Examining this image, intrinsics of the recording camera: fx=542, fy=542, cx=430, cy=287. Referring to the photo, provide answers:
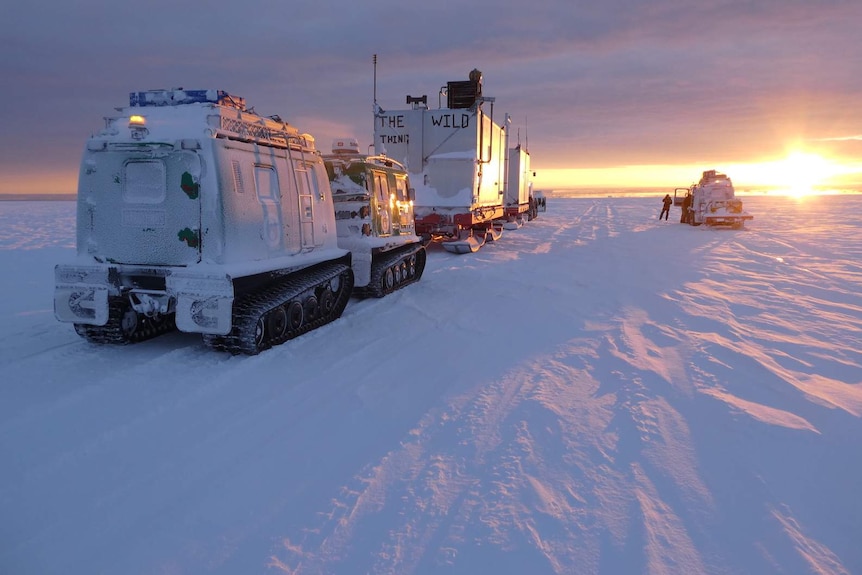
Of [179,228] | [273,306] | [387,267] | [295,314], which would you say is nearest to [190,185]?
[179,228]

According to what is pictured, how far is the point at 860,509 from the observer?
137 inches

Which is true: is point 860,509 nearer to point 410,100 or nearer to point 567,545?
point 567,545

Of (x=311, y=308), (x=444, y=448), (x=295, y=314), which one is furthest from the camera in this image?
(x=311, y=308)

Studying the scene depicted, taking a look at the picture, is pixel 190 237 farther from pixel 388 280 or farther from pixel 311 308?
pixel 388 280

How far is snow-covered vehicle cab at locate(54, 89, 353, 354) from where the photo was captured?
6.09 m

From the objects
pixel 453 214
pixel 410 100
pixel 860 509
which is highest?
pixel 410 100

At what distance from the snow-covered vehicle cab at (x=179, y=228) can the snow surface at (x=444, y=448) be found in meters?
0.49

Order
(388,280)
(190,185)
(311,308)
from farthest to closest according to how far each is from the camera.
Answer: (388,280) → (311,308) → (190,185)

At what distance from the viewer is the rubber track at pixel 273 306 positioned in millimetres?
6230

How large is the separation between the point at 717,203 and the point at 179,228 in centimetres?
2590

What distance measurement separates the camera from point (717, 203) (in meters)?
25.9

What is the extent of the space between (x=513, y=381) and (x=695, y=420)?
5.63ft

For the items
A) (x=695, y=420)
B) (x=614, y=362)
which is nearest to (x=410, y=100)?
(x=614, y=362)

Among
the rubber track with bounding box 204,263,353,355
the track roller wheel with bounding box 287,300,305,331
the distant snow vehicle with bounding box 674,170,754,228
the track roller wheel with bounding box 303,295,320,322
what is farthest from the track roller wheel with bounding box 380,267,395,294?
the distant snow vehicle with bounding box 674,170,754,228
